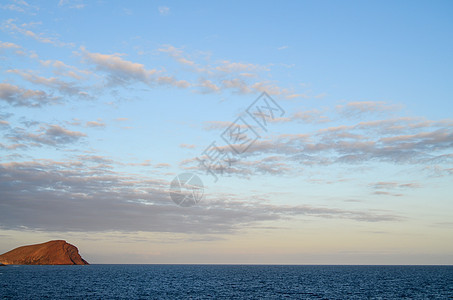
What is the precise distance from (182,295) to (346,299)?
31826mm

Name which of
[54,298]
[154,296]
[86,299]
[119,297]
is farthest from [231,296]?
[54,298]

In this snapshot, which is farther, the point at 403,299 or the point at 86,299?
the point at 403,299

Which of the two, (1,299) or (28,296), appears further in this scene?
(28,296)

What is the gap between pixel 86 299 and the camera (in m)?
67.8

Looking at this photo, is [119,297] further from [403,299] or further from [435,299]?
[435,299]

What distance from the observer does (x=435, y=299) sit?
240ft

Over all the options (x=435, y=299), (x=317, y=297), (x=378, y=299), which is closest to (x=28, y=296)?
(x=317, y=297)

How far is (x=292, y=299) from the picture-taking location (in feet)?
227

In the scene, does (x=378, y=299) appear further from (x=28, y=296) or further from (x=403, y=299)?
(x=28, y=296)

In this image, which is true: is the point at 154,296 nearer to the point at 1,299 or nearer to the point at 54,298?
the point at 54,298

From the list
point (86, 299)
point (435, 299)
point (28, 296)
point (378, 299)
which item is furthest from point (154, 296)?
point (435, 299)

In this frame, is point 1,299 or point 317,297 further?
point 317,297

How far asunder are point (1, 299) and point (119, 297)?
66.6ft

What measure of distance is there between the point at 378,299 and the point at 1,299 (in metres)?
69.6
